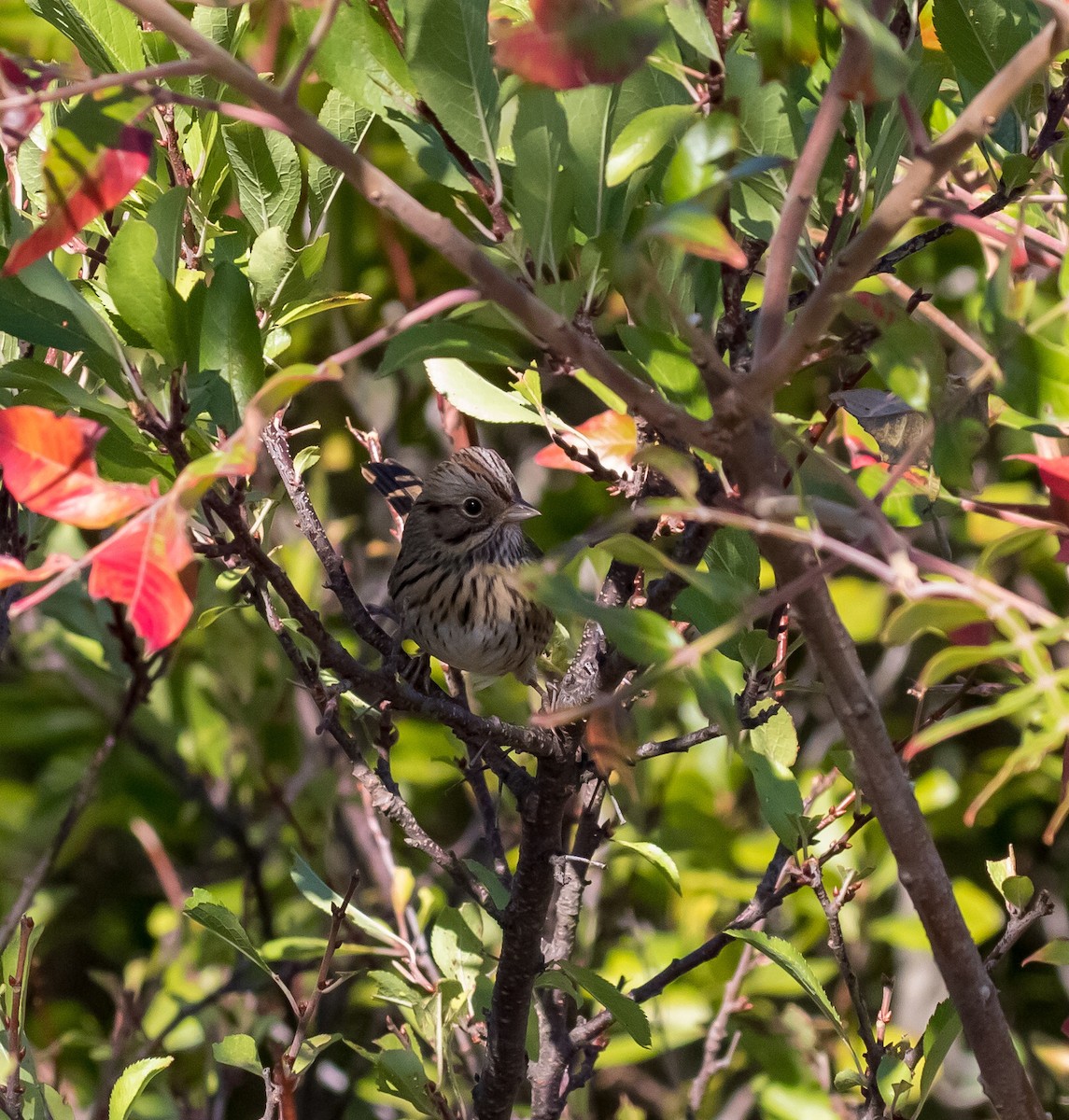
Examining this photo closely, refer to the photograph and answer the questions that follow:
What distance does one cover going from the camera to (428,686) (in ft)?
8.50

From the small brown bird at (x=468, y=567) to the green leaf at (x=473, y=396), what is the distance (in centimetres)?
98

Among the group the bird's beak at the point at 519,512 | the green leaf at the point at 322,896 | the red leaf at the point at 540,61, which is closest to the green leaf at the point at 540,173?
the red leaf at the point at 540,61

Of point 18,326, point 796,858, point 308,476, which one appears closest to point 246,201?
point 18,326

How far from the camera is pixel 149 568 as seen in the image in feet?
3.52

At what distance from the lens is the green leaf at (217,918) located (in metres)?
2.05

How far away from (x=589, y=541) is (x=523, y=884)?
0.88 m

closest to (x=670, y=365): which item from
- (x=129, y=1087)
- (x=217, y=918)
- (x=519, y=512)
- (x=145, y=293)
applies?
(x=145, y=293)

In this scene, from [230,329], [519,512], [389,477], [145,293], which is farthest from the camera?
[519,512]

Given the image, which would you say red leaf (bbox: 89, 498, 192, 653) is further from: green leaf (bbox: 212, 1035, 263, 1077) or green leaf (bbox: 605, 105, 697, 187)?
green leaf (bbox: 212, 1035, 263, 1077)

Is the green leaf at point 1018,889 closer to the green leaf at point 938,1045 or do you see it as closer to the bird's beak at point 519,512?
the green leaf at point 938,1045

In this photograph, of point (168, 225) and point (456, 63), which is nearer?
point (456, 63)

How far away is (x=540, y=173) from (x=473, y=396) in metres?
0.65

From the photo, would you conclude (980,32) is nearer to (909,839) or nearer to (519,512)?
(909,839)

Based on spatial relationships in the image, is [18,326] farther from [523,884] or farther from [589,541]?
[523,884]
